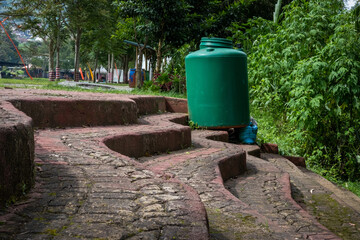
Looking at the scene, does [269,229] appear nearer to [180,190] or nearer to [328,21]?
[180,190]

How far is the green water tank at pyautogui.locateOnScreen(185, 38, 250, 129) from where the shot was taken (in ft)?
19.7

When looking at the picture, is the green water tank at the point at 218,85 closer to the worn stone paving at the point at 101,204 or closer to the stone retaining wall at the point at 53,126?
the stone retaining wall at the point at 53,126

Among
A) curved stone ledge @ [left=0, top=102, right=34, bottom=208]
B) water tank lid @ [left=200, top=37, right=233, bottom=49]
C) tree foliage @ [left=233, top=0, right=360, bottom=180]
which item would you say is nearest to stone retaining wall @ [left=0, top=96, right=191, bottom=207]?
curved stone ledge @ [left=0, top=102, right=34, bottom=208]

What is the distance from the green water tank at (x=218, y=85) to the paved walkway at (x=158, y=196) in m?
1.46

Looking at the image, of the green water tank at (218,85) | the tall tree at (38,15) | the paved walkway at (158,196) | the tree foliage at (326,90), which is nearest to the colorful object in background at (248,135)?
the green water tank at (218,85)

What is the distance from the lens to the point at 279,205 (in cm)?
321

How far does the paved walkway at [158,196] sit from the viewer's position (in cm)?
175

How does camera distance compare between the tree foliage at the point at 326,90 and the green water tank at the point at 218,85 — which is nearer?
the green water tank at the point at 218,85

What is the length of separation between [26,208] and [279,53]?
7.16 metres

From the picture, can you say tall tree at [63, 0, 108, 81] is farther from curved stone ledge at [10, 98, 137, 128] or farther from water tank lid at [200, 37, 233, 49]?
curved stone ledge at [10, 98, 137, 128]

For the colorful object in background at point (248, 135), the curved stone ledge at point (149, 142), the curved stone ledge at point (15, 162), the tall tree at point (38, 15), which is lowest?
the colorful object in background at point (248, 135)

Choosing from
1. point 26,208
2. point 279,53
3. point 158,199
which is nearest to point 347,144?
point 279,53

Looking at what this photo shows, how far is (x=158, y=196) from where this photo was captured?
2141mm

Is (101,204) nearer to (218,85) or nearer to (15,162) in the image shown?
(15,162)
